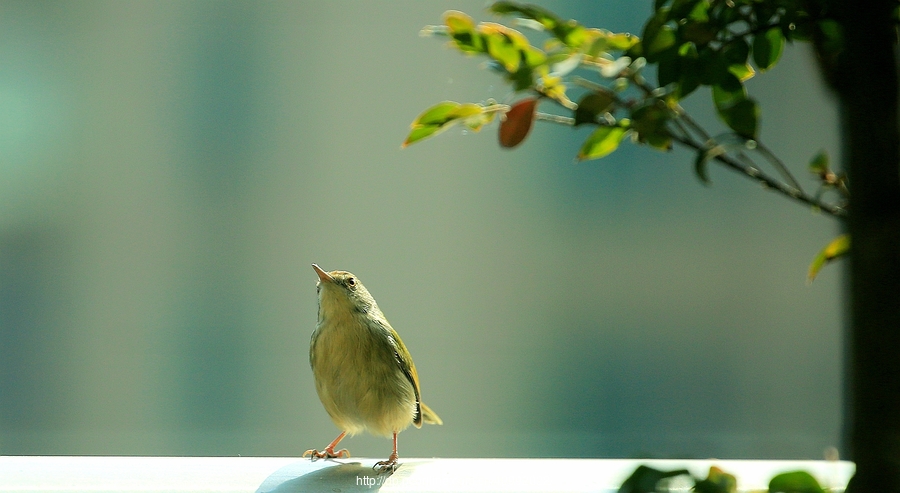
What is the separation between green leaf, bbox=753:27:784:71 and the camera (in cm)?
52

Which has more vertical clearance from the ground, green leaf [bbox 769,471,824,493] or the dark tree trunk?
the dark tree trunk

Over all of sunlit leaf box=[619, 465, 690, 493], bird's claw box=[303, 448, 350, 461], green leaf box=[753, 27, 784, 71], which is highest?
green leaf box=[753, 27, 784, 71]

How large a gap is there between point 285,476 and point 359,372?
0.24m

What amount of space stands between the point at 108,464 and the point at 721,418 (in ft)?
4.91

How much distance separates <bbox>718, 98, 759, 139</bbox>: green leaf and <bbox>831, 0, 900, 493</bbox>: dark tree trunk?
78mm

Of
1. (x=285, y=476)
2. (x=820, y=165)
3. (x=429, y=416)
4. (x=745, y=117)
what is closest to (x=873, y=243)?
(x=745, y=117)

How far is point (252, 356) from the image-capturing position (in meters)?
1.96

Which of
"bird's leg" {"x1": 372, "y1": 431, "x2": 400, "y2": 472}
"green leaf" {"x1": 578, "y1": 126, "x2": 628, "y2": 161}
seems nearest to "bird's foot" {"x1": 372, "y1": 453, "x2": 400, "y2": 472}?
"bird's leg" {"x1": 372, "y1": 431, "x2": 400, "y2": 472}

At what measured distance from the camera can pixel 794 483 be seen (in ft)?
1.26

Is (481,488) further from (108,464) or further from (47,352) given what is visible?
(47,352)

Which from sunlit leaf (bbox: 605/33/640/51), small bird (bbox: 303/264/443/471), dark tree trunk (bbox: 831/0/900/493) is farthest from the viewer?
small bird (bbox: 303/264/443/471)

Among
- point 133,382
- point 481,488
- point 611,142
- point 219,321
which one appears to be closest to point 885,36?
point 611,142

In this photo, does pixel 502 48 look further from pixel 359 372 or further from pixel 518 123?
pixel 359 372

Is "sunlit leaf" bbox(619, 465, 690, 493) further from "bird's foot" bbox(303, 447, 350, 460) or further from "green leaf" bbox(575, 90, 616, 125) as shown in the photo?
"bird's foot" bbox(303, 447, 350, 460)
